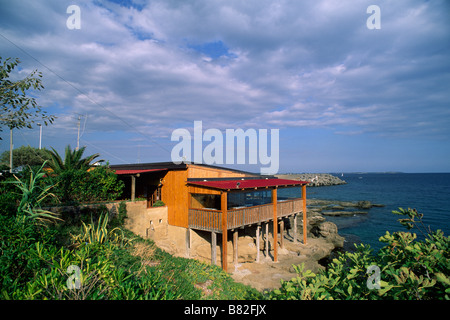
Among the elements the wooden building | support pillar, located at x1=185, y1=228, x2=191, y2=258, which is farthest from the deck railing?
support pillar, located at x1=185, y1=228, x2=191, y2=258

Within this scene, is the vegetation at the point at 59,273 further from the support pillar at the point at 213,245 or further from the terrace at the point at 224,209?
the support pillar at the point at 213,245

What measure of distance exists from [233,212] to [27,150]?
43.4 meters

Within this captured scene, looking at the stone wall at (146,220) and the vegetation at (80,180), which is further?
the stone wall at (146,220)

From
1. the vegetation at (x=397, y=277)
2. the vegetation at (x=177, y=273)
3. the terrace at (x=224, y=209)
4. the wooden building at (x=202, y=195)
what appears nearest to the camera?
the vegetation at (x=397, y=277)

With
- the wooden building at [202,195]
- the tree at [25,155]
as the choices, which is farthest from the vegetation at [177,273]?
the tree at [25,155]

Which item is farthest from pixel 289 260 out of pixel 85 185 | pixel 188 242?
pixel 85 185

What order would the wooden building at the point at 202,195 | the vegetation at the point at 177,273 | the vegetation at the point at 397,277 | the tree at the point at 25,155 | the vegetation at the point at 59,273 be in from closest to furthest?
the vegetation at the point at 397,277
the vegetation at the point at 177,273
the vegetation at the point at 59,273
the wooden building at the point at 202,195
the tree at the point at 25,155

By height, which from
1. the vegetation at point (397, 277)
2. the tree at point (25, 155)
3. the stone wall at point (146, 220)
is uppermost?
the tree at point (25, 155)

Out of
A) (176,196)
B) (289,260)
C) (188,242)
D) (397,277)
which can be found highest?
(397,277)

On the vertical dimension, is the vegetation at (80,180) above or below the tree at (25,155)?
below

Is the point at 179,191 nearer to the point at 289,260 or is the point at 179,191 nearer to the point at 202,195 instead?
the point at 202,195

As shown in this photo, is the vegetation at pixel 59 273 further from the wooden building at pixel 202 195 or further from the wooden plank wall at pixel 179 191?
the wooden plank wall at pixel 179 191
